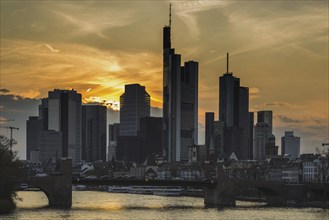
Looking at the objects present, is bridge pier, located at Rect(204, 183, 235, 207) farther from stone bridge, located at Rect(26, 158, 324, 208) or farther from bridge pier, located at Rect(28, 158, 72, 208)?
bridge pier, located at Rect(28, 158, 72, 208)

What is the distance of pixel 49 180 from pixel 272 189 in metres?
40.9

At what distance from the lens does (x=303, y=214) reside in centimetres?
10869

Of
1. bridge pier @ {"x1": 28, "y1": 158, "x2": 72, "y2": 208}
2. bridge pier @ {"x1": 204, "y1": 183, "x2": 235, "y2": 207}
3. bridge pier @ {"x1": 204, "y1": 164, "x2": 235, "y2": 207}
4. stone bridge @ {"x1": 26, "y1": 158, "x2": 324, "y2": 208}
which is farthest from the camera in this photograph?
bridge pier @ {"x1": 204, "y1": 164, "x2": 235, "y2": 207}

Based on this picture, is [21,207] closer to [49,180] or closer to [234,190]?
[49,180]

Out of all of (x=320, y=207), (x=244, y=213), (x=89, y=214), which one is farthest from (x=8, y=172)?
(x=320, y=207)

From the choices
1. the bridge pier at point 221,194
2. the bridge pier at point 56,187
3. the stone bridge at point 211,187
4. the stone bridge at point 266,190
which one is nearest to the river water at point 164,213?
the bridge pier at point 56,187

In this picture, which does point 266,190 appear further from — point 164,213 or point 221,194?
point 164,213

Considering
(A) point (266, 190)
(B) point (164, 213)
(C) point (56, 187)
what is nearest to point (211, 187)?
(A) point (266, 190)

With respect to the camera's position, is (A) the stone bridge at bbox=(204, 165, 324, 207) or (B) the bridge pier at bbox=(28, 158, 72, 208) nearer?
(B) the bridge pier at bbox=(28, 158, 72, 208)

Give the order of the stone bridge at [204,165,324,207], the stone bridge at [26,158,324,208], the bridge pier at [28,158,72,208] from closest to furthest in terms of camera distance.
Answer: the bridge pier at [28,158,72,208] → the stone bridge at [26,158,324,208] → the stone bridge at [204,165,324,207]

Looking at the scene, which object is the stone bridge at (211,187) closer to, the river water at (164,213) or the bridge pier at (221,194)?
the bridge pier at (221,194)

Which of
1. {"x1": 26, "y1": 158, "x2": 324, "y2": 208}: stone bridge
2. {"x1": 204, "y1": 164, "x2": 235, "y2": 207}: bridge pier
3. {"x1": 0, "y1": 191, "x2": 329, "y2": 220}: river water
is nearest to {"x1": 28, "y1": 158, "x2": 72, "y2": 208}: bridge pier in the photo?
{"x1": 26, "y1": 158, "x2": 324, "y2": 208}: stone bridge

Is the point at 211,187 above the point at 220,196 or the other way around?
above

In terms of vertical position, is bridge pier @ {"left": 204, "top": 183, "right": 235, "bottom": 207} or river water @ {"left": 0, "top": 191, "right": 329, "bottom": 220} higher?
bridge pier @ {"left": 204, "top": 183, "right": 235, "bottom": 207}
